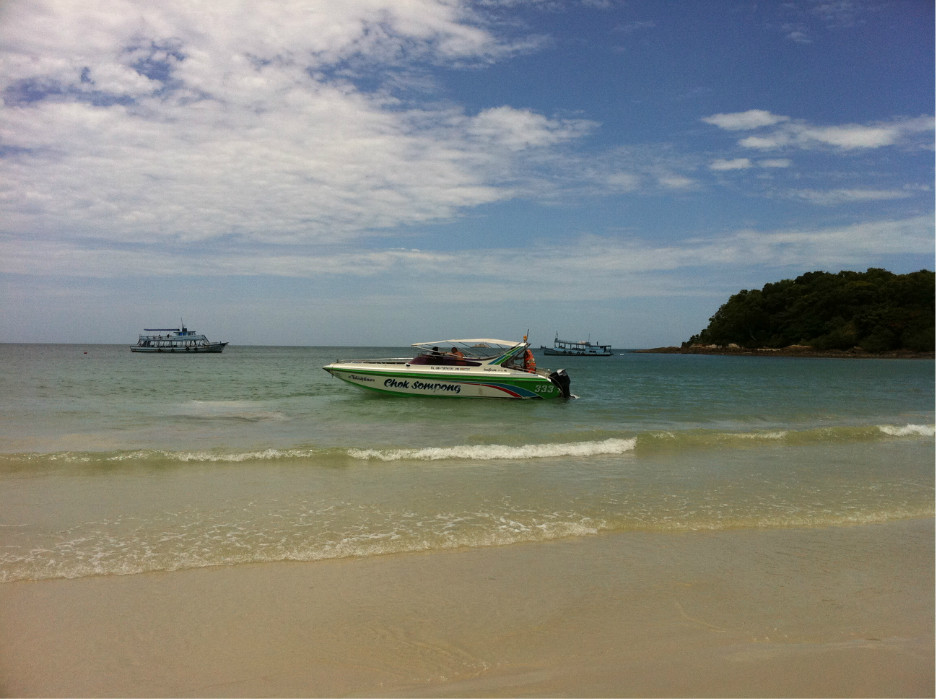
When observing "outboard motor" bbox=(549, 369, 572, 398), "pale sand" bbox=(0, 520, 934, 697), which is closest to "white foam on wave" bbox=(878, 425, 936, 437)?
"outboard motor" bbox=(549, 369, 572, 398)

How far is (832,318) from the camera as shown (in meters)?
110

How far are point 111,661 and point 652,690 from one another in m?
3.55

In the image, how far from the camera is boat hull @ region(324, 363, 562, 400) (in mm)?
22141

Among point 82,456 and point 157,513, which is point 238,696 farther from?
point 82,456

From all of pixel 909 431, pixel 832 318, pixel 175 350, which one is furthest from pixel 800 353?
pixel 175 350

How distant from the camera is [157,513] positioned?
7.07m

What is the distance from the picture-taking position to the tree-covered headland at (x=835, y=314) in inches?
3846

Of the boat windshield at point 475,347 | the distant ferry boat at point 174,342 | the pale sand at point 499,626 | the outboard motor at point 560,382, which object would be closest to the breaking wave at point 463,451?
the pale sand at point 499,626

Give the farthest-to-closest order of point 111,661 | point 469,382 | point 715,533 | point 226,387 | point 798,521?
point 226,387
point 469,382
point 798,521
point 715,533
point 111,661

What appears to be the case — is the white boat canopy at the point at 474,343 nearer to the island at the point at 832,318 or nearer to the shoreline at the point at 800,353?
the island at the point at 832,318

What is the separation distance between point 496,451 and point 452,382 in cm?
1088

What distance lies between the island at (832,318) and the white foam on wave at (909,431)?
84.6 m

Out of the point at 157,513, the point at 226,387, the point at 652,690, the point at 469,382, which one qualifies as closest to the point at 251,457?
the point at 157,513

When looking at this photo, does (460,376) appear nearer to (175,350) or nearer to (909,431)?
(909,431)
